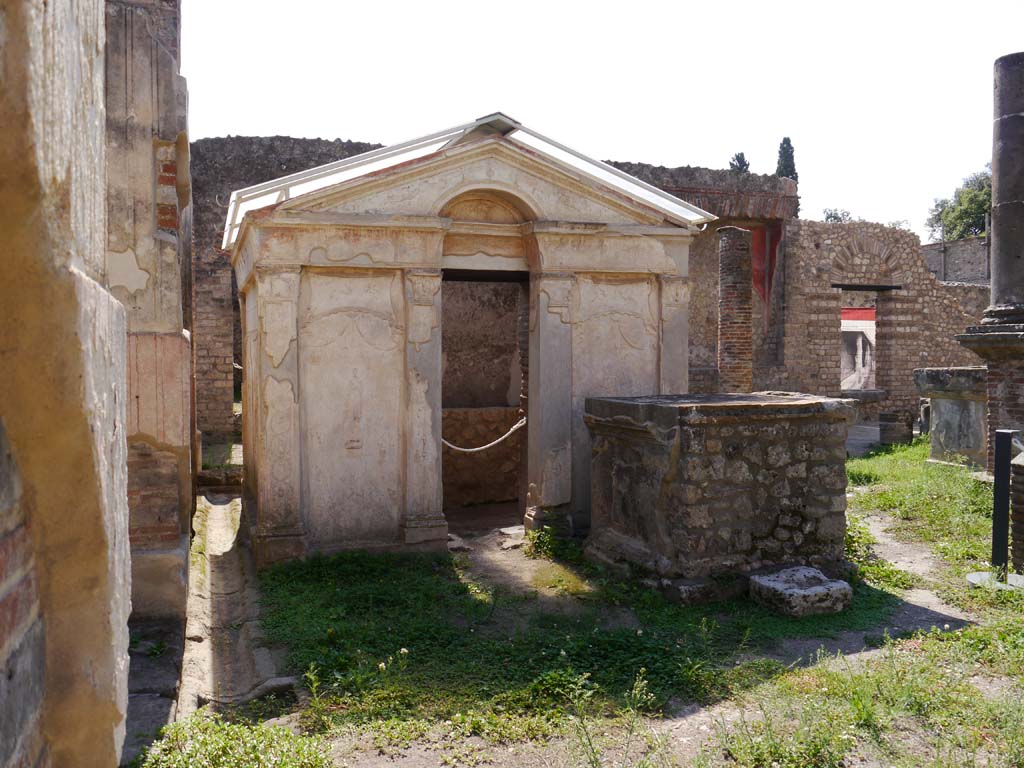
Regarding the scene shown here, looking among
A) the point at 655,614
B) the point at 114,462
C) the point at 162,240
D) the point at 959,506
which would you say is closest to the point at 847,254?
the point at 959,506

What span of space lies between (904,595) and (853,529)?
1.44 metres

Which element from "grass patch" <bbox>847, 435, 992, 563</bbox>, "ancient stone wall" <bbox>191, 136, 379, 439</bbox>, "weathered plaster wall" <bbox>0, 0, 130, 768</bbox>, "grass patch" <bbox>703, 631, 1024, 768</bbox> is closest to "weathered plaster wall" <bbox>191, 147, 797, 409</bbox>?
"ancient stone wall" <bbox>191, 136, 379, 439</bbox>

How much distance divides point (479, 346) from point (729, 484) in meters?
6.21

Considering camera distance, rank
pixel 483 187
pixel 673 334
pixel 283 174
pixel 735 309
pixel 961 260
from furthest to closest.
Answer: pixel 961 260, pixel 283 174, pixel 735 309, pixel 673 334, pixel 483 187

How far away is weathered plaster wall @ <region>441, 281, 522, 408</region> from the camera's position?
37.7 ft

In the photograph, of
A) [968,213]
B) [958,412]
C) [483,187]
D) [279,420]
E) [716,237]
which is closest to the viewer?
[279,420]

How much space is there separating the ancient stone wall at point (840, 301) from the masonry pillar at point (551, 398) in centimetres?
1133

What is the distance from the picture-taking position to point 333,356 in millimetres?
6586

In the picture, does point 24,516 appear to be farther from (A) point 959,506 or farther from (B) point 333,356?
(A) point 959,506

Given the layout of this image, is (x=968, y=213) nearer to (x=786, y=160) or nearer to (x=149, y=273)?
(x=786, y=160)

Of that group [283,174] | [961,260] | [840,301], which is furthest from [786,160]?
[283,174]

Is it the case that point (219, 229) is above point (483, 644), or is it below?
above

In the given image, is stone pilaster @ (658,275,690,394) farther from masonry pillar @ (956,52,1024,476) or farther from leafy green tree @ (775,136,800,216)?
leafy green tree @ (775,136,800,216)

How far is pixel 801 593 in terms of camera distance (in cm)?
547
